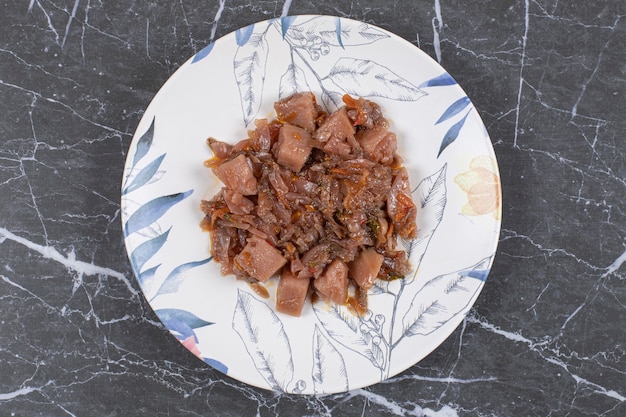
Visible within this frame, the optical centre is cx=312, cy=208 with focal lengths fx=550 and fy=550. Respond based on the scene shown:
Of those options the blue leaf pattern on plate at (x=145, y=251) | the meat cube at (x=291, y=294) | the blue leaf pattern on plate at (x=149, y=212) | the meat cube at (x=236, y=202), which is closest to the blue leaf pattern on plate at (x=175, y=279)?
the blue leaf pattern on plate at (x=145, y=251)

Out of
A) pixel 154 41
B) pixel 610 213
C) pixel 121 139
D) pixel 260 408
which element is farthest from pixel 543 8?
pixel 260 408

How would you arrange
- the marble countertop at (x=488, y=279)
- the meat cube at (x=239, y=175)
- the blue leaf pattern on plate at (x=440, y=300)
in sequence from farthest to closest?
1. the marble countertop at (x=488, y=279)
2. the blue leaf pattern on plate at (x=440, y=300)
3. the meat cube at (x=239, y=175)

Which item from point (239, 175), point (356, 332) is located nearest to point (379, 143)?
point (239, 175)

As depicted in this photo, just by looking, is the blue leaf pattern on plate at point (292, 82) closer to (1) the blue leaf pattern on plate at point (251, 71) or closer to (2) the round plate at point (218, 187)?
(2) the round plate at point (218, 187)

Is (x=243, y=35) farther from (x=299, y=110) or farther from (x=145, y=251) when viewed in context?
(x=145, y=251)

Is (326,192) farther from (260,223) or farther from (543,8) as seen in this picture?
(543,8)
